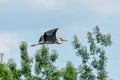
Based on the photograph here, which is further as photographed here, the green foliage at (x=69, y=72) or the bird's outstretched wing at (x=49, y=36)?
the green foliage at (x=69, y=72)

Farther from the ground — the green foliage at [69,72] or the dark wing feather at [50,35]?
the green foliage at [69,72]

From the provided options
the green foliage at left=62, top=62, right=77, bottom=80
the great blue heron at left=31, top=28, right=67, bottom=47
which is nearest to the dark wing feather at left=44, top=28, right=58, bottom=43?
the great blue heron at left=31, top=28, right=67, bottom=47

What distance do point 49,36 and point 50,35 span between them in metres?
0.26

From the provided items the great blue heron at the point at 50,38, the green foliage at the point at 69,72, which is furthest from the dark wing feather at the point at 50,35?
the green foliage at the point at 69,72

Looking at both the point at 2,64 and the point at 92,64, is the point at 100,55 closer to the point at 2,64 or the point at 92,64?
the point at 92,64

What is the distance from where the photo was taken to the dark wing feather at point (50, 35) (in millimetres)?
35031

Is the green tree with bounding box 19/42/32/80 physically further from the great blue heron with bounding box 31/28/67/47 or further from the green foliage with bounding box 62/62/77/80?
the great blue heron with bounding box 31/28/67/47

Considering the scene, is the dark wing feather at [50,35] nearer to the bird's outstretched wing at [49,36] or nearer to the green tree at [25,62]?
the bird's outstretched wing at [49,36]

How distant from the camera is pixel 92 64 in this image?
54.7 meters

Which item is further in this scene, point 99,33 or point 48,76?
point 99,33

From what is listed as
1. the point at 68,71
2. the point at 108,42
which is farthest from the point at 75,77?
the point at 108,42

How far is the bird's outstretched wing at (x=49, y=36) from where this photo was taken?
→ 35056 mm

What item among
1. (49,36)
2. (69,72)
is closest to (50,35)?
(49,36)

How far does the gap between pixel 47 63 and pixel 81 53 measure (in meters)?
2.92
